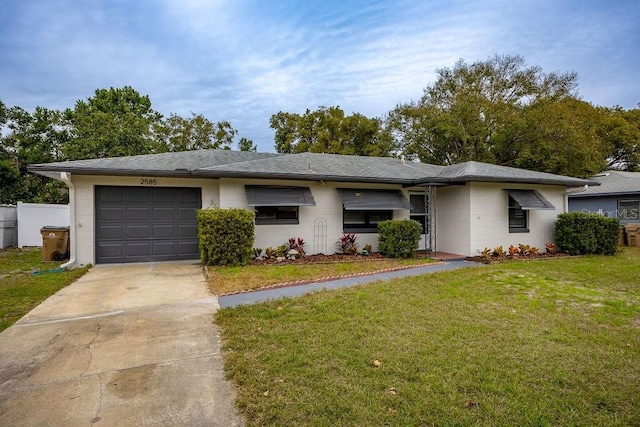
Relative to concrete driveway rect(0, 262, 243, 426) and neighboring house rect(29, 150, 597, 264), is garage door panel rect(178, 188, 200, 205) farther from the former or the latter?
concrete driveway rect(0, 262, 243, 426)

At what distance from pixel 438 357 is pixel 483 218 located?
9.12 meters

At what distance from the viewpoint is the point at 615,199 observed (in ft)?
59.1

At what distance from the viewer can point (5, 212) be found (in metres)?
14.5

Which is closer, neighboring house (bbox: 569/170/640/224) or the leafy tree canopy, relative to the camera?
neighboring house (bbox: 569/170/640/224)

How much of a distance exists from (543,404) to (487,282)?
508cm

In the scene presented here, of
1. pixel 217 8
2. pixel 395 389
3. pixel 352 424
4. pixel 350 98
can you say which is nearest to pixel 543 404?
pixel 395 389

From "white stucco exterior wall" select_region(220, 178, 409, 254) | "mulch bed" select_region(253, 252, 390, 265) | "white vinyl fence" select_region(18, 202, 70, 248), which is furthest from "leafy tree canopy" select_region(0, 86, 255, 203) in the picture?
"mulch bed" select_region(253, 252, 390, 265)

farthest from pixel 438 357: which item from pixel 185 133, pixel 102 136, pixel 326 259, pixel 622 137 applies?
pixel 622 137

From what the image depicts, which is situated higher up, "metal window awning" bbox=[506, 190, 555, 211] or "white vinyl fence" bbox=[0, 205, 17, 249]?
"metal window awning" bbox=[506, 190, 555, 211]

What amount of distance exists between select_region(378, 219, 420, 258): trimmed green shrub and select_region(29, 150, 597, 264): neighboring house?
3.00 ft

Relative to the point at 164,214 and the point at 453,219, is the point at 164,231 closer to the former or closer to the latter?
the point at 164,214

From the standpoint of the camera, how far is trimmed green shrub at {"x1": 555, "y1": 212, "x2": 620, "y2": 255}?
1178cm

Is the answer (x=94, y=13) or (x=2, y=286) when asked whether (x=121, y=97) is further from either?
(x=2, y=286)

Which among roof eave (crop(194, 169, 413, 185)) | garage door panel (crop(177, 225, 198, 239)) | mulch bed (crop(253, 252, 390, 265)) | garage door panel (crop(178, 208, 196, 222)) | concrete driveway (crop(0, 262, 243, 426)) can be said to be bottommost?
concrete driveway (crop(0, 262, 243, 426))
